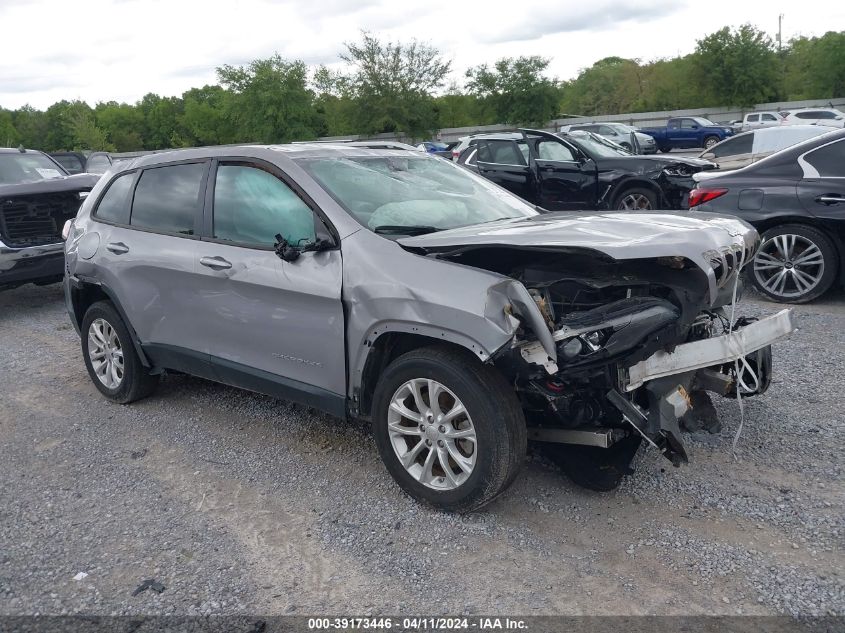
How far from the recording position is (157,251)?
190 inches

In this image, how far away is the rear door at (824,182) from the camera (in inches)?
263

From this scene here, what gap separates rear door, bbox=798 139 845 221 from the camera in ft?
21.9

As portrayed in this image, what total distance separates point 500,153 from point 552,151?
0.86 m

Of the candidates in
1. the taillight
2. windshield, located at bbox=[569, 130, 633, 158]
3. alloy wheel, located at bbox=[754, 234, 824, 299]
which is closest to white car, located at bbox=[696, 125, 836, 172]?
windshield, located at bbox=[569, 130, 633, 158]

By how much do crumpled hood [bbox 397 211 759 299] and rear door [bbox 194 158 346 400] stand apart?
560mm

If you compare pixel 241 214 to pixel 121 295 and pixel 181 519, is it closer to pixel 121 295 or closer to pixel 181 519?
pixel 121 295

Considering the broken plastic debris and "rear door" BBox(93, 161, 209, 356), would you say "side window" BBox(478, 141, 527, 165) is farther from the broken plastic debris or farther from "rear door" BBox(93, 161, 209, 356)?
the broken plastic debris

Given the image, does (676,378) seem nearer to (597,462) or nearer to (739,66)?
(597,462)

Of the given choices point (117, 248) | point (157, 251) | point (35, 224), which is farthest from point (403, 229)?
point (35, 224)

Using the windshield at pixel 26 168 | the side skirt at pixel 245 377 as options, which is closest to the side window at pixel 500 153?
the windshield at pixel 26 168

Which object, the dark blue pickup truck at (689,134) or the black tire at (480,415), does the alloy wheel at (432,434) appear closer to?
the black tire at (480,415)

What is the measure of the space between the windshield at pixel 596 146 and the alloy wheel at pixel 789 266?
4837mm

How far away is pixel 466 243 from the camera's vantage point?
139 inches

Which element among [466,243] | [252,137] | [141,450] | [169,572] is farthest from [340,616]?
[252,137]
